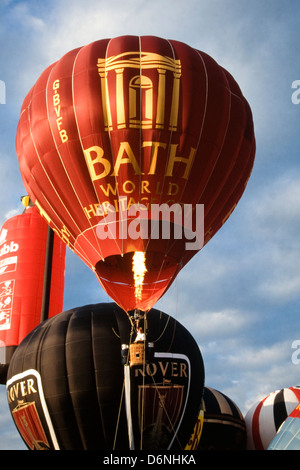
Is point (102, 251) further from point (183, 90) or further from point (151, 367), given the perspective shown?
point (183, 90)

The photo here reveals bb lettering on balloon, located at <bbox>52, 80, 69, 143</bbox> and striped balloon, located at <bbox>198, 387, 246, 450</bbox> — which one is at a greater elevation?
bb lettering on balloon, located at <bbox>52, 80, 69, 143</bbox>

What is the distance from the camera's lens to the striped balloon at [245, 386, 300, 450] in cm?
1479

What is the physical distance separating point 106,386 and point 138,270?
2.24 meters

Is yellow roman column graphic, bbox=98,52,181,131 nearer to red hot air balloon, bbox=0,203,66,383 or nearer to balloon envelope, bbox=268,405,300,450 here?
balloon envelope, bbox=268,405,300,450

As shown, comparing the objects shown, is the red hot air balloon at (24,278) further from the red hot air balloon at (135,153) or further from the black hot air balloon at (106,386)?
the red hot air balloon at (135,153)

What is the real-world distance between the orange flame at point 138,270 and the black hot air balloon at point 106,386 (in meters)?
0.88

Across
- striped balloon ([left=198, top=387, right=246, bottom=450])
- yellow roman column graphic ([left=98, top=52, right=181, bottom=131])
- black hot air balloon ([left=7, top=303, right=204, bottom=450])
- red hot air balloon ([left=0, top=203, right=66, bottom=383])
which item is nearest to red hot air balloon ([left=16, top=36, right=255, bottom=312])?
yellow roman column graphic ([left=98, top=52, right=181, bottom=131])

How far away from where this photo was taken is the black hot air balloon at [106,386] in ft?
36.6

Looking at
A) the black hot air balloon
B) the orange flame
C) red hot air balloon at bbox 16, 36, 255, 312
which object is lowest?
the black hot air balloon

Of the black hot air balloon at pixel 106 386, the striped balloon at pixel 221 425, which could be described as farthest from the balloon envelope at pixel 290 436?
the striped balloon at pixel 221 425

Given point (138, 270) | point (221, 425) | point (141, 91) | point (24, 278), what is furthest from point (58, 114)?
point (221, 425)

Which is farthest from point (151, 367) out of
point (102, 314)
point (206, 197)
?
point (206, 197)

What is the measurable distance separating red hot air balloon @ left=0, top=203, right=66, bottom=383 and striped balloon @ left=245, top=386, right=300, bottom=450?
633 cm

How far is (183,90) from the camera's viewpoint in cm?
1078
